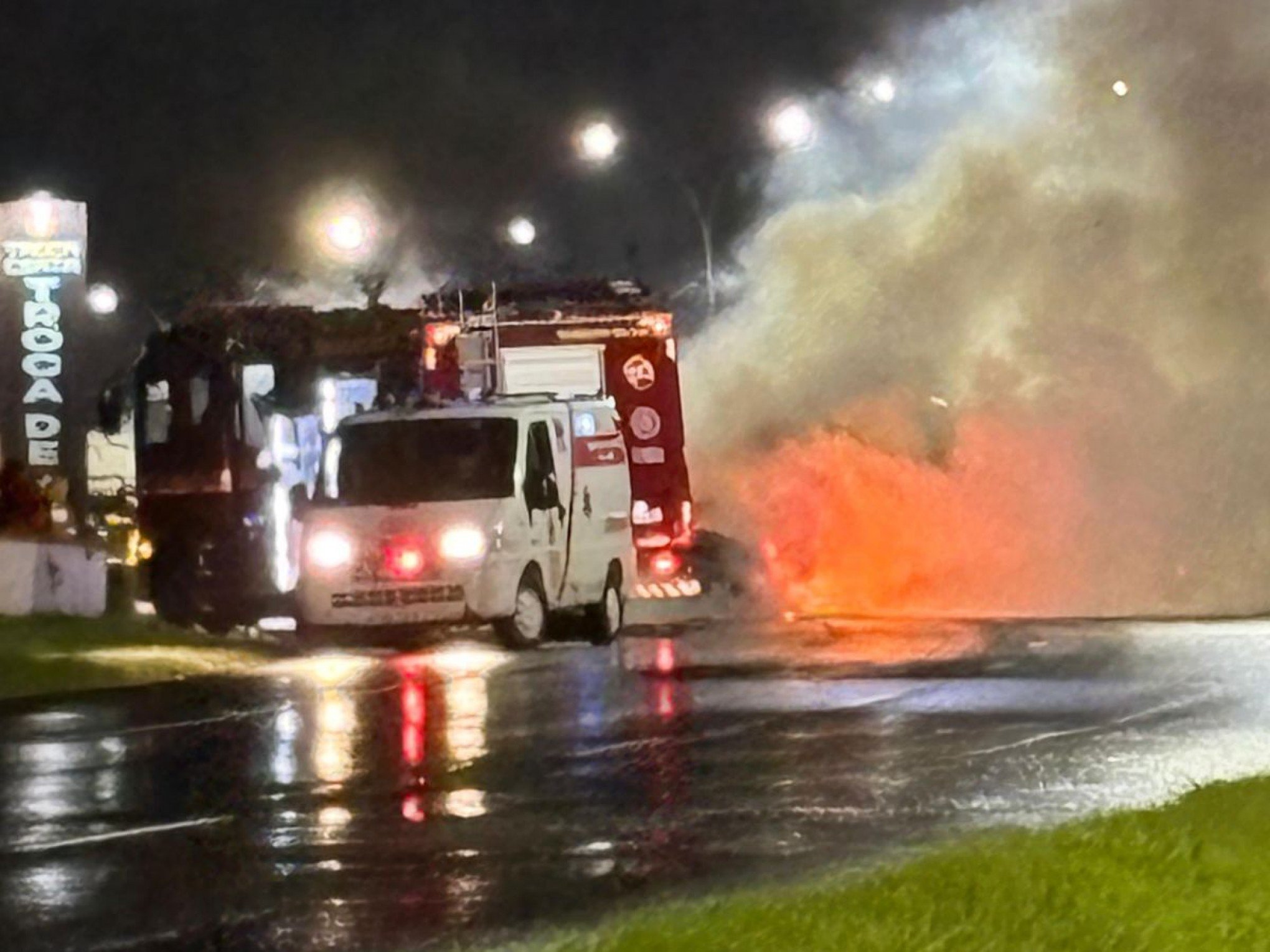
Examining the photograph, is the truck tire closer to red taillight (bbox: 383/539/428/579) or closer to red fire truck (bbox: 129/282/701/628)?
red fire truck (bbox: 129/282/701/628)

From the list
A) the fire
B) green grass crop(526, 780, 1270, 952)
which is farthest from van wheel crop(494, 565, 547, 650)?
green grass crop(526, 780, 1270, 952)

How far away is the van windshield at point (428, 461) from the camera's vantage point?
67.3ft

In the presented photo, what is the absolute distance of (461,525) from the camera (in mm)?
20094

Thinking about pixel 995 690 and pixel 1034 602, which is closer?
pixel 995 690

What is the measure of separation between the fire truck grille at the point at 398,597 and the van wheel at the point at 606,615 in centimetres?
226

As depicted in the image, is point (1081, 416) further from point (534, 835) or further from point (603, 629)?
point (534, 835)

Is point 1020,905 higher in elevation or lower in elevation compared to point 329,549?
lower

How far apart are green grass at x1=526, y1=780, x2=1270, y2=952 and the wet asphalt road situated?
0.72 m

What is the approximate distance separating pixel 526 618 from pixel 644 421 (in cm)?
414

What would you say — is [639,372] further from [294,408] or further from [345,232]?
[345,232]

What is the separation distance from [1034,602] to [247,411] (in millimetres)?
11580

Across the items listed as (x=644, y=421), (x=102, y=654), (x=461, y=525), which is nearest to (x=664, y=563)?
(x=644, y=421)

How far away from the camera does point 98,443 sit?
55.2 metres

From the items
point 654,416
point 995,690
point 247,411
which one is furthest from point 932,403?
point 995,690
